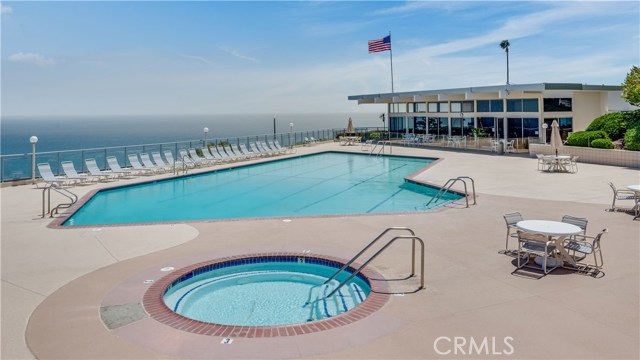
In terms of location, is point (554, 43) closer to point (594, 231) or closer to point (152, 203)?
point (594, 231)

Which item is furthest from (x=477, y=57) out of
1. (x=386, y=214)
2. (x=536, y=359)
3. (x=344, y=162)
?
(x=536, y=359)

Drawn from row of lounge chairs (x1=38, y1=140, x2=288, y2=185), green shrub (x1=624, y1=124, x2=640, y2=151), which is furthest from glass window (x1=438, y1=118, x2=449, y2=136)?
green shrub (x1=624, y1=124, x2=640, y2=151)

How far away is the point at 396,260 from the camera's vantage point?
7.03m

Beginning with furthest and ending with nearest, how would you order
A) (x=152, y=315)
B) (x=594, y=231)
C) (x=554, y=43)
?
(x=554, y=43) → (x=594, y=231) → (x=152, y=315)

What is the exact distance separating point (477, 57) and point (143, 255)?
3889cm

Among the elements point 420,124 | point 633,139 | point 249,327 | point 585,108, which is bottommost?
point 249,327

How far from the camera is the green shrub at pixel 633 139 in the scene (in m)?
17.6

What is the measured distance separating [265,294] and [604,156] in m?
17.7

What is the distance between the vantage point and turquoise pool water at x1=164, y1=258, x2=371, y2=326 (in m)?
5.64

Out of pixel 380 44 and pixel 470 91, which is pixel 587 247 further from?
pixel 380 44

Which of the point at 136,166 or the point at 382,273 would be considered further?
the point at 136,166

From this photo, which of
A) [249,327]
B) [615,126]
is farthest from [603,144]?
[249,327]

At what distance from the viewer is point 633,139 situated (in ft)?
58.0
